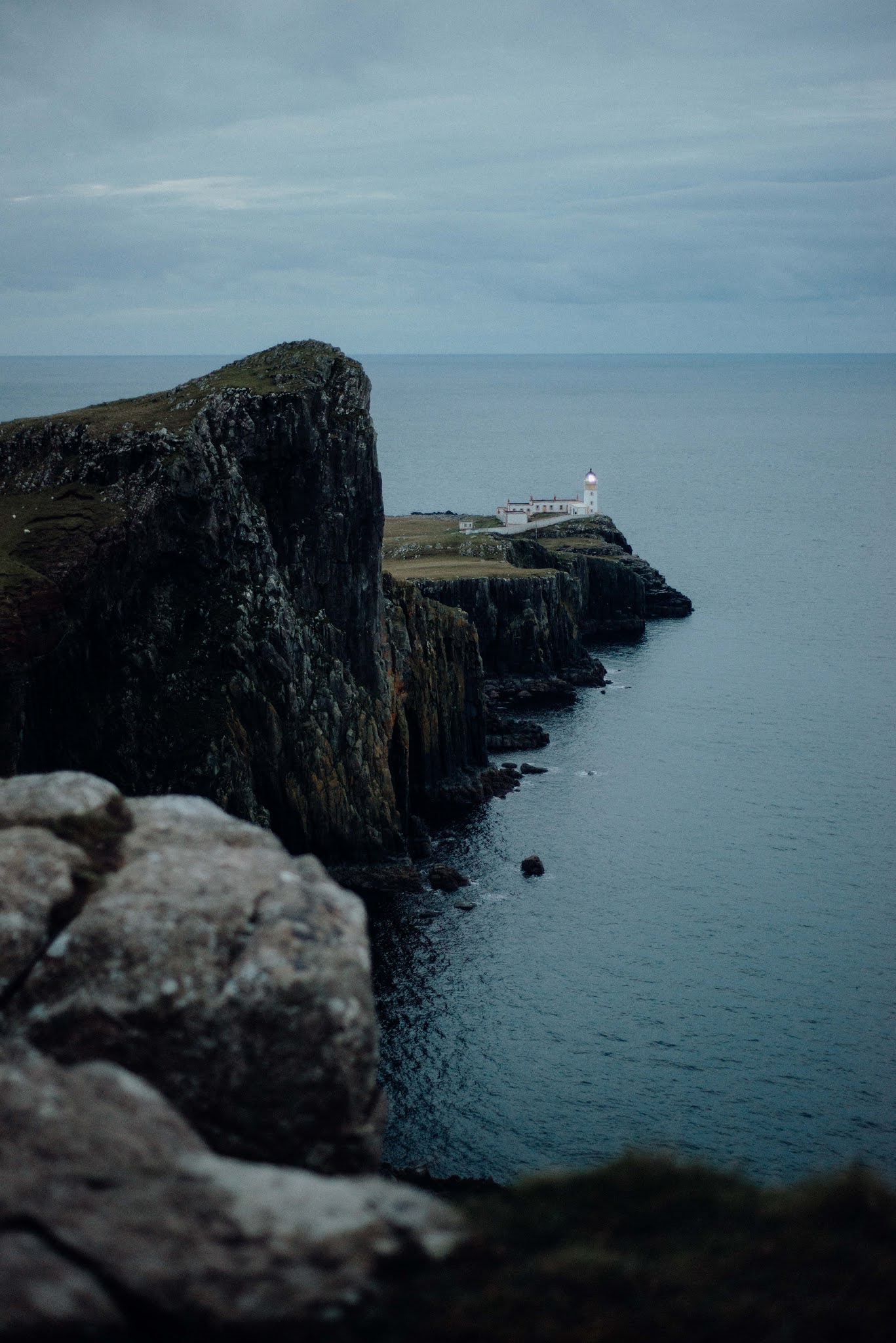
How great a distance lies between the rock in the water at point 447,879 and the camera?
7569cm

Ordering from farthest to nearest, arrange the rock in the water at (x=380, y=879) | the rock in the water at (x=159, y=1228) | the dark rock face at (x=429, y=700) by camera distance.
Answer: the dark rock face at (x=429, y=700), the rock in the water at (x=380, y=879), the rock in the water at (x=159, y=1228)

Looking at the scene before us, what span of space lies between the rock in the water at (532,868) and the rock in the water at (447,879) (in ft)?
12.7

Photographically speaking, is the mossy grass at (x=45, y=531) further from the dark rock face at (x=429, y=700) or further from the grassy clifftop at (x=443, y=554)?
the grassy clifftop at (x=443, y=554)

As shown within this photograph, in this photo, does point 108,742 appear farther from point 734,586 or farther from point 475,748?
point 734,586

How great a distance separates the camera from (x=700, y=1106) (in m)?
51.0

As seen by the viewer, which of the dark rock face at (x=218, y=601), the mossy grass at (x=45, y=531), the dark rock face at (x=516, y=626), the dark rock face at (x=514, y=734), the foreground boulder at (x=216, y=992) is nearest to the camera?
the foreground boulder at (x=216, y=992)

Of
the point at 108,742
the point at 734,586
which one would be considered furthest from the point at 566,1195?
the point at 734,586

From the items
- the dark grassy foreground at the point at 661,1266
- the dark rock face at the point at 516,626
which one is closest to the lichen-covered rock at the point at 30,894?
the dark grassy foreground at the point at 661,1266

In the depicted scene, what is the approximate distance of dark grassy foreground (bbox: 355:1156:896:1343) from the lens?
11461mm

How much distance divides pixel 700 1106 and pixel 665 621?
120 meters

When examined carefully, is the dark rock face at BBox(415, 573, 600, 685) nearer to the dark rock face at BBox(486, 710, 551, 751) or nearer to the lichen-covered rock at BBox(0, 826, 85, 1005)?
the dark rock face at BBox(486, 710, 551, 751)

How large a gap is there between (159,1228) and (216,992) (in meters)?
4.96

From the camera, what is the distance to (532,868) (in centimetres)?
7844

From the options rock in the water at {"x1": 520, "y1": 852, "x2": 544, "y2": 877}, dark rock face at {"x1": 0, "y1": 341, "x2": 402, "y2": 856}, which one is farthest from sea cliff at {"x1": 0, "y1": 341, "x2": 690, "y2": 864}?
rock in the water at {"x1": 520, "y1": 852, "x2": 544, "y2": 877}
